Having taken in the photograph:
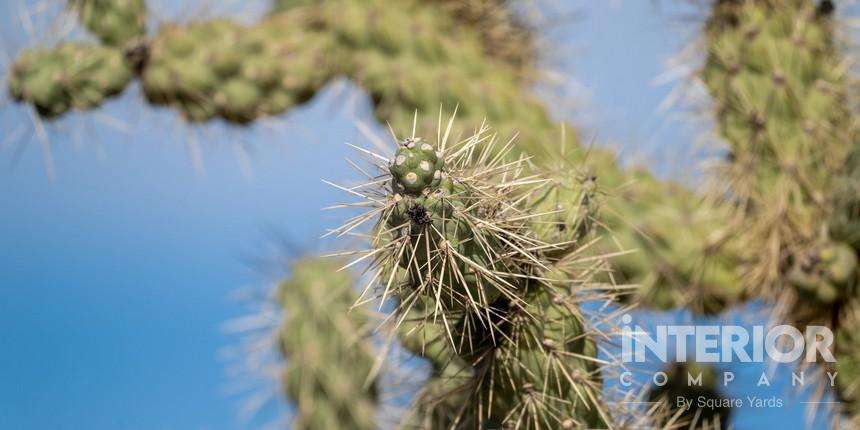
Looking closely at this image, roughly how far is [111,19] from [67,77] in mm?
238

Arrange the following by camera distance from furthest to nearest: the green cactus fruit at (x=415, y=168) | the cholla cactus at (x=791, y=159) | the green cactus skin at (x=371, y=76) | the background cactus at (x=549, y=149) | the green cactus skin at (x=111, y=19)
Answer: the green cactus skin at (x=111, y=19)
the green cactus skin at (x=371, y=76)
the cholla cactus at (x=791, y=159)
the background cactus at (x=549, y=149)
the green cactus fruit at (x=415, y=168)

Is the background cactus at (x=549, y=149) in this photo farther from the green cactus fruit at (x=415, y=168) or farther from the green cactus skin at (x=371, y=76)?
the green cactus fruit at (x=415, y=168)

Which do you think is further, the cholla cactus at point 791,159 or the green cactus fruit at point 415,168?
the cholla cactus at point 791,159

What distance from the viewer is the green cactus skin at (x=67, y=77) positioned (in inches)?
114

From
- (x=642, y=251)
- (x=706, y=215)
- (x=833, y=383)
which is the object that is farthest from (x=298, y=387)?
(x=833, y=383)

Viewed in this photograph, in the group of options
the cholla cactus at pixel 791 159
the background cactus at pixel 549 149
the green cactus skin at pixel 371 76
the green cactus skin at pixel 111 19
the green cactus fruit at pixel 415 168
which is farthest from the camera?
the green cactus skin at pixel 111 19

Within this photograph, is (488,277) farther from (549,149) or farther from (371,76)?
(371,76)

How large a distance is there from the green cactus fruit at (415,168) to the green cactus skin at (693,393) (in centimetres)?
130

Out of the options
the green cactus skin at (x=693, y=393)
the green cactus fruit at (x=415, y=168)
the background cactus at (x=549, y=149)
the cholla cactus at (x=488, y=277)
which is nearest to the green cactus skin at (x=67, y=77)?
the background cactus at (x=549, y=149)

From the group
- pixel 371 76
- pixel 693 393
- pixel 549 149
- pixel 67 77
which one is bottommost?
pixel 693 393

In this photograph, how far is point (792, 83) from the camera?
8.88ft

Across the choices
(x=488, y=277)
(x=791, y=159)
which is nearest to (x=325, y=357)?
(x=791, y=159)

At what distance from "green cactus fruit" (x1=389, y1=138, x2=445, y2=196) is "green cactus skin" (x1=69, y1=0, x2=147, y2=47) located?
1.90 meters

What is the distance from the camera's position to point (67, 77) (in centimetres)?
290
